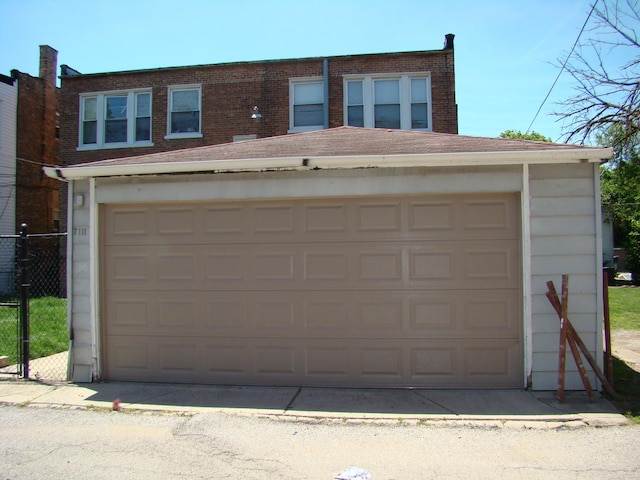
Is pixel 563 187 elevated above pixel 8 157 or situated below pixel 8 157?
below

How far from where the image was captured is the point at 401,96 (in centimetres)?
1505

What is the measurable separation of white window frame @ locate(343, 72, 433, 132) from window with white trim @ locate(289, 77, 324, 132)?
0.82m

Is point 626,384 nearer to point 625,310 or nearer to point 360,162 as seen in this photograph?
point 360,162

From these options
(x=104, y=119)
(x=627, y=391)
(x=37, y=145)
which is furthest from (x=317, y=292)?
(x=37, y=145)

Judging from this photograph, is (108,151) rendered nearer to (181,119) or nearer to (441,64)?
(181,119)

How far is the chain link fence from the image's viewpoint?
6.79 m

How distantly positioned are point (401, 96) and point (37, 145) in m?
14.2

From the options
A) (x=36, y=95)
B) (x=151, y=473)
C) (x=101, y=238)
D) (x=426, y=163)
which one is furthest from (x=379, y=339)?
(x=36, y=95)

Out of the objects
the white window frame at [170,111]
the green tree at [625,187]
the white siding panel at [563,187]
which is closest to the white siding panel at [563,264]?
the white siding panel at [563,187]

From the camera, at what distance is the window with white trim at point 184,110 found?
52.4ft

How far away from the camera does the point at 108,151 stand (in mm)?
16297

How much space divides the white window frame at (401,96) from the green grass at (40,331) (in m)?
9.69

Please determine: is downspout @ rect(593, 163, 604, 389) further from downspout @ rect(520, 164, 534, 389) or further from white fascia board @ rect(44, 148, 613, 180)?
downspout @ rect(520, 164, 534, 389)

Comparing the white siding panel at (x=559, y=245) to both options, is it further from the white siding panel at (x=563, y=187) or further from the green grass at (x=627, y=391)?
the green grass at (x=627, y=391)
